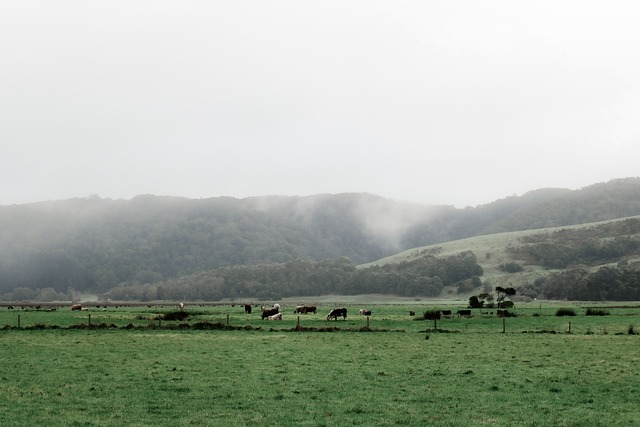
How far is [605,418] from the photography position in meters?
18.3

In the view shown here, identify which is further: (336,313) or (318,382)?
(336,313)

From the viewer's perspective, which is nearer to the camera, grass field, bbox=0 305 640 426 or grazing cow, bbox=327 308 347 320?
grass field, bbox=0 305 640 426

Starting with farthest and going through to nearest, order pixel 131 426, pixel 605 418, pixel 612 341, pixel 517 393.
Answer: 1. pixel 612 341
2. pixel 517 393
3. pixel 605 418
4. pixel 131 426

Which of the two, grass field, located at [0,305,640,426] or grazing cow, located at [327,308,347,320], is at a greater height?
grass field, located at [0,305,640,426]

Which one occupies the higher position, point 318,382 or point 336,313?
point 318,382

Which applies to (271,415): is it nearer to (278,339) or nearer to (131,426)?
(131,426)

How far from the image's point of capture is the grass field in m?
18.6

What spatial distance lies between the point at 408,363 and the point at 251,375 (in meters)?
8.63

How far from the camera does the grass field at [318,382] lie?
18578 mm

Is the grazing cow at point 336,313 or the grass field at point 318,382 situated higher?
the grass field at point 318,382

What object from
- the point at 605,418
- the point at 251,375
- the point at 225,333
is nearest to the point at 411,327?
the point at 225,333

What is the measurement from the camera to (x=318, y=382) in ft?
81.7

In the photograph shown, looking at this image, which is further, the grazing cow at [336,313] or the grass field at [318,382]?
the grazing cow at [336,313]

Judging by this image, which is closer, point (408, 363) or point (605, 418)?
point (605, 418)
